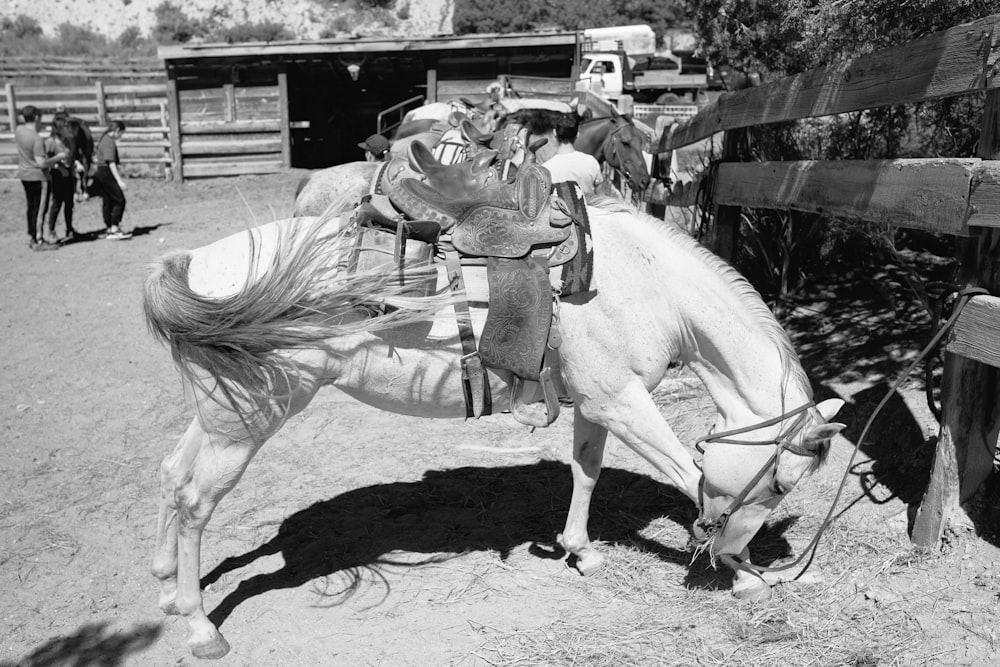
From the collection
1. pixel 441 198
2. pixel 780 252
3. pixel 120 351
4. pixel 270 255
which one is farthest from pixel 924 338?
pixel 120 351

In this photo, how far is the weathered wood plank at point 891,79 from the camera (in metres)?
2.85

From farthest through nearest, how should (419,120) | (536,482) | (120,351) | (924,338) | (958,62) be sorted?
(419,120) < (120,351) < (924,338) < (536,482) < (958,62)

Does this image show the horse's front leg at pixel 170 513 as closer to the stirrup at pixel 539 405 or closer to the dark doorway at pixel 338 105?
the stirrup at pixel 539 405

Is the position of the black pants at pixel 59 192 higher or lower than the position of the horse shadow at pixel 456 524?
higher

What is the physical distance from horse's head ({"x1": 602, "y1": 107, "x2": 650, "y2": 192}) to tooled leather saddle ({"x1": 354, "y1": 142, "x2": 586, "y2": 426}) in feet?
23.1

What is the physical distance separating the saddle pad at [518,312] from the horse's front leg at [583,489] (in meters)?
0.72

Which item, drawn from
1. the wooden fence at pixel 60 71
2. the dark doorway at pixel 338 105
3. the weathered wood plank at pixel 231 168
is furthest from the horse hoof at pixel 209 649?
the wooden fence at pixel 60 71

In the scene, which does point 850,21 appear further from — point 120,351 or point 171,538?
point 120,351

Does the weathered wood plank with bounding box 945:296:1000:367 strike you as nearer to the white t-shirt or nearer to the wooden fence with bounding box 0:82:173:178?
the white t-shirt

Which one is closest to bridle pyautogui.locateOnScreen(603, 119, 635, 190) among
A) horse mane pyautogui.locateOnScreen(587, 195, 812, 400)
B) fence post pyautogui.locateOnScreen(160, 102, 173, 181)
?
horse mane pyautogui.locateOnScreen(587, 195, 812, 400)

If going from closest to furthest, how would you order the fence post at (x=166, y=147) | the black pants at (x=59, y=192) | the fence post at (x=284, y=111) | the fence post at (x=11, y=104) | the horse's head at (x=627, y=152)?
1. the horse's head at (x=627, y=152)
2. the black pants at (x=59, y=192)
3. the fence post at (x=284, y=111)
4. the fence post at (x=166, y=147)
5. the fence post at (x=11, y=104)

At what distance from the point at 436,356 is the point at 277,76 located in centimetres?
1505

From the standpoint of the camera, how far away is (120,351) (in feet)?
24.2

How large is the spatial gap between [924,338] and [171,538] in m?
4.71
